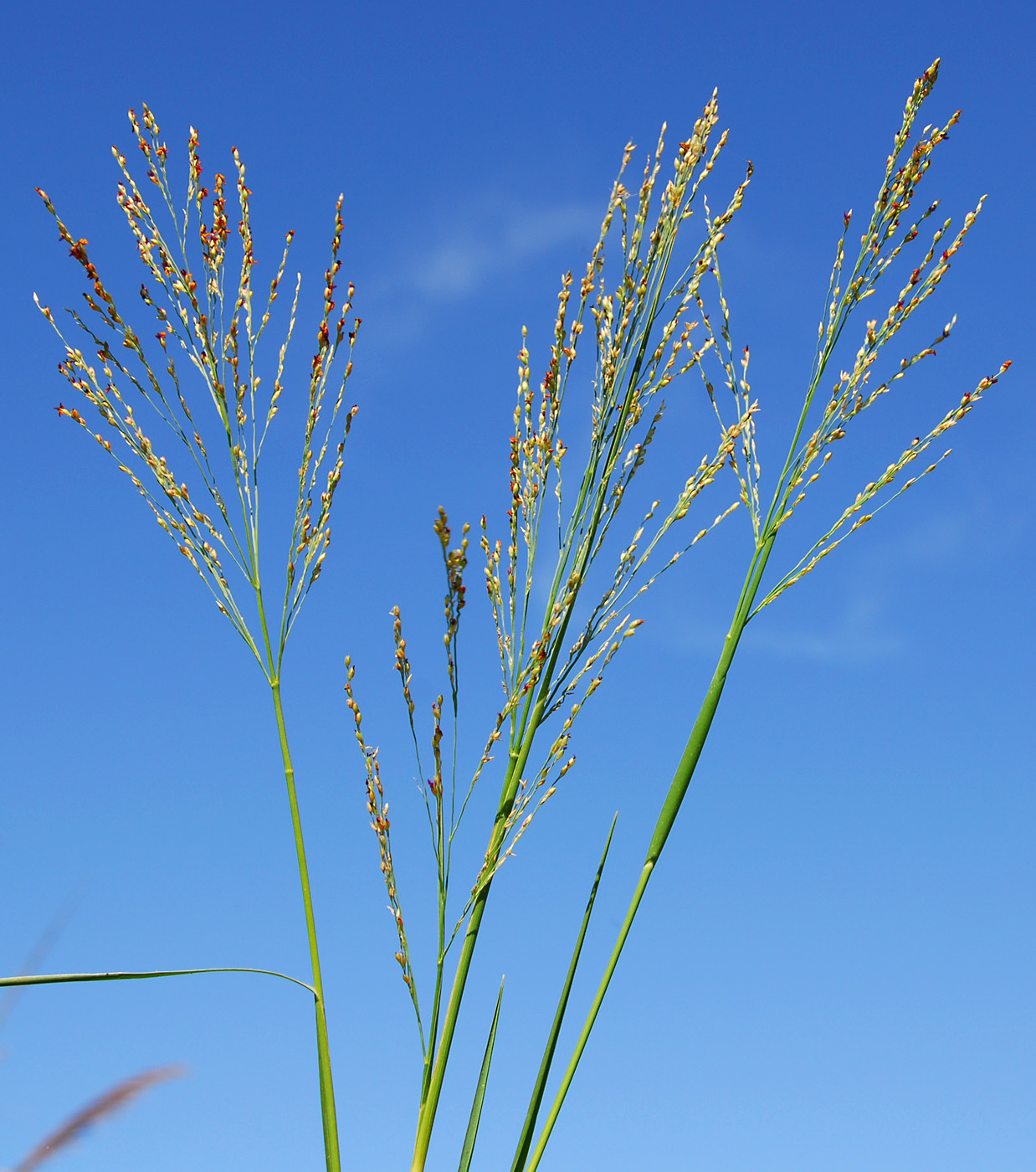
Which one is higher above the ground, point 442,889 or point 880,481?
point 880,481

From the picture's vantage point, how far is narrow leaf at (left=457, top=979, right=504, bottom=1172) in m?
1.57

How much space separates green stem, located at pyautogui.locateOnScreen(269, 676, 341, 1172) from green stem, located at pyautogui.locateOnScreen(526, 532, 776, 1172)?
29 cm

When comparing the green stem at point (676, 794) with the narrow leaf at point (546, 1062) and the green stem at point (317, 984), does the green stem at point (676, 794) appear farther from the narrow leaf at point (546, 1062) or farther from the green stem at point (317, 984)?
the green stem at point (317, 984)

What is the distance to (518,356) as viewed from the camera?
182 cm

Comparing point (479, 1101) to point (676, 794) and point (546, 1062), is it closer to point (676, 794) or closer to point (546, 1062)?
point (546, 1062)

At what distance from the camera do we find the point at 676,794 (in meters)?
1.58

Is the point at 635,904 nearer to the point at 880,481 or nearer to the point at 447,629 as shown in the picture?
the point at 447,629

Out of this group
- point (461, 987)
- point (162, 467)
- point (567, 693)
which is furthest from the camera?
point (162, 467)

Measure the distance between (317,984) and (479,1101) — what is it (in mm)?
373

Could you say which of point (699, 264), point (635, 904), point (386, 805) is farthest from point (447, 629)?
point (699, 264)

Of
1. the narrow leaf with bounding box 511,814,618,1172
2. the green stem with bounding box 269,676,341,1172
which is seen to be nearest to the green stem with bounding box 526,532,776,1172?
the narrow leaf with bounding box 511,814,618,1172

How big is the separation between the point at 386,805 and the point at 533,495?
58 centimetres

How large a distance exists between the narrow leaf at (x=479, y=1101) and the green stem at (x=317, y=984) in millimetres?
223

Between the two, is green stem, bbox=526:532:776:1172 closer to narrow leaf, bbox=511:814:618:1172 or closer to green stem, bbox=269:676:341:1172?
narrow leaf, bbox=511:814:618:1172
